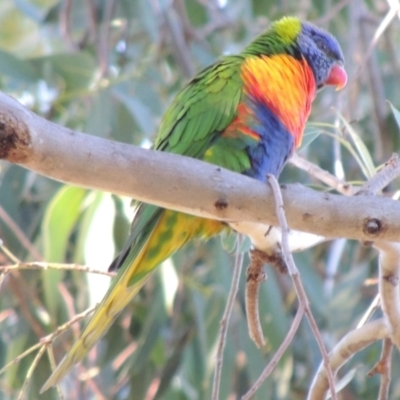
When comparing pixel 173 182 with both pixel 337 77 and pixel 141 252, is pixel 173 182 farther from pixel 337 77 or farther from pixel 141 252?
pixel 337 77

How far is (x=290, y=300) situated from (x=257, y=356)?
0.48 metres

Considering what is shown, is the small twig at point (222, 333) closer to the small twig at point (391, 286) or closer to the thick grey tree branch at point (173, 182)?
the thick grey tree branch at point (173, 182)

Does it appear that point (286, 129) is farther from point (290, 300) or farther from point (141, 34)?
point (141, 34)

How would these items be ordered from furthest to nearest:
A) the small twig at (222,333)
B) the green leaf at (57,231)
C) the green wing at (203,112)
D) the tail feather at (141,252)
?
the green leaf at (57,231), the green wing at (203,112), the tail feather at (141,252), the small twig at (222,333)

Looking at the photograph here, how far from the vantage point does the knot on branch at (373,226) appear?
1.09 meters

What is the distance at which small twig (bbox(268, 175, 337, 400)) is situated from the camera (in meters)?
0.93

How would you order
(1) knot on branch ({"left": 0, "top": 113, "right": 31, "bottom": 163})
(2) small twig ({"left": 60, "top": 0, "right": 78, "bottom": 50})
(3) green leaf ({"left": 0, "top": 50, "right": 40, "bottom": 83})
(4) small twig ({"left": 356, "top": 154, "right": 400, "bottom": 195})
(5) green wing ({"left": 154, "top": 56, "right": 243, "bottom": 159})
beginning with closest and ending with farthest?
(1) knot on branch ({"left": 0, "top": 113, "right": 31, "bottom": 163}) → (4) small twig ({"left": 356, "top": 154, "right": 400, "bottom": 195}) → (5) green wing ({"left": 154, "top": 56, "right": 243, "bottom": 159}) → (3) green leaf ({"left": 0, "top": 50, "right": 40, "bottom": 83}) → (2) small twig ({"left": 60, "top": 0, "right": 78, "bottom": 50})

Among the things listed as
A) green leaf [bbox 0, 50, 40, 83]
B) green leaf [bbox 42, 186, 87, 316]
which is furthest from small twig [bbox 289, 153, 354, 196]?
green leaf [bbox 0, 50, 40, 83]

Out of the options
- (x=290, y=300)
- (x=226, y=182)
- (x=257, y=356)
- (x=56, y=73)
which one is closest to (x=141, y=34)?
(x=56, y=73)

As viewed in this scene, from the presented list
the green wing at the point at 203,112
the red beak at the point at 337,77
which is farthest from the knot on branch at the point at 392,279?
the red beak at the point at 337,77

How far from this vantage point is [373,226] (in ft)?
3.57

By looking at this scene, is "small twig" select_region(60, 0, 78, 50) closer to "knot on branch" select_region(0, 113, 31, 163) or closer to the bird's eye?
the bird's eye

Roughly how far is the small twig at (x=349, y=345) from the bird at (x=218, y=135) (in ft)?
1.18

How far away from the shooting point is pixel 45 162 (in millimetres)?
937
